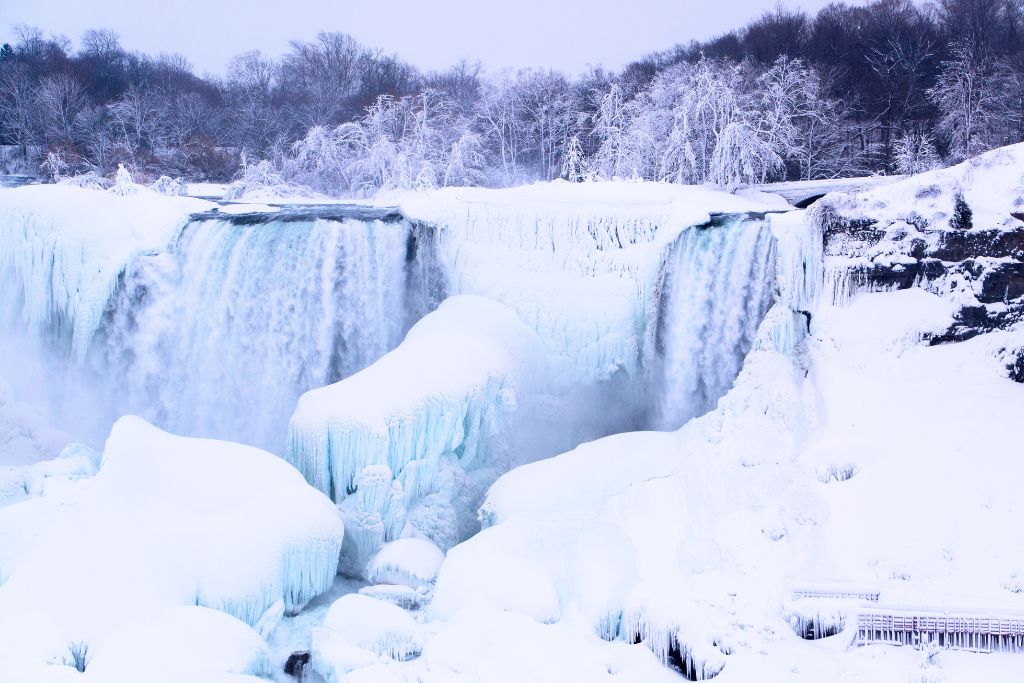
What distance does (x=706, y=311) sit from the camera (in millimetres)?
10672

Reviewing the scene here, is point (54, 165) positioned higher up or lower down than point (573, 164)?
higher up

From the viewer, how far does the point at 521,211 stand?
11969 millimetres

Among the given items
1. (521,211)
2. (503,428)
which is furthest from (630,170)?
(503,428)

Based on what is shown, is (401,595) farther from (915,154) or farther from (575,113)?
(575,113)

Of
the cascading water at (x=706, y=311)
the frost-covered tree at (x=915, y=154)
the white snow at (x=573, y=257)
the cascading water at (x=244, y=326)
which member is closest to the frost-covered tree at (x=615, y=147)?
the frost-covered tree at (x=915, y=154)

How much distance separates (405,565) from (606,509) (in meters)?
2.10

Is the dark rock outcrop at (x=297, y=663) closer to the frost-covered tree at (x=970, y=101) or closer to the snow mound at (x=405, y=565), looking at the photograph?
the snow mound at (x=405, y=565)

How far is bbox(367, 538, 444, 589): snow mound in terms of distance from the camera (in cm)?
798

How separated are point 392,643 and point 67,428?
25.6 ft

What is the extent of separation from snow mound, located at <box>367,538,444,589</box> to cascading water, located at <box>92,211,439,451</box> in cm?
416

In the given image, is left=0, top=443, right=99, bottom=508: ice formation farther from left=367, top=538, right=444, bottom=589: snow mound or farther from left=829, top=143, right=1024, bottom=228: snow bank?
left=829, top=143, right=1024, bottom=228: snow bank

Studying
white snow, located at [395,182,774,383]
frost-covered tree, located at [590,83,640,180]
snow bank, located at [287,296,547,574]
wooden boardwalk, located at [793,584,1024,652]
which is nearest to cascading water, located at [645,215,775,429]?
white snow, located at [395,182,774,383]

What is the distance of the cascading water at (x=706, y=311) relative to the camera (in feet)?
34.0

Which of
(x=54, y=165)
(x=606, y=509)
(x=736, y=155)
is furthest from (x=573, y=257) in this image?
(x=54, y=165)
